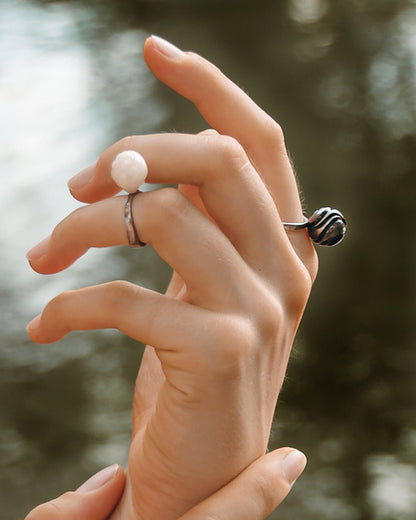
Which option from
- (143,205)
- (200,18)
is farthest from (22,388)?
(200,18)

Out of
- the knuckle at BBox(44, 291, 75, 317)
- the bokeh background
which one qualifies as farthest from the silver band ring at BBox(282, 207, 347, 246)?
the bokeh background

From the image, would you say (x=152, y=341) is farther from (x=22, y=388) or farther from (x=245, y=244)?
(x=22, y=388)

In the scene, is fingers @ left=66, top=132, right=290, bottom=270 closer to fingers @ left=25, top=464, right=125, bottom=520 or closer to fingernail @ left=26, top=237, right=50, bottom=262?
fingernail @ left=26, top=237, right=50, bottom=262

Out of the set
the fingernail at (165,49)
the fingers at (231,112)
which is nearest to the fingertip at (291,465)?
the fingers at (231,112)

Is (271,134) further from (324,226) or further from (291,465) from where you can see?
(291,465)

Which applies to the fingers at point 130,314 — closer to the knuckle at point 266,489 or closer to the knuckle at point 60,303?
the knuckle at point 60,303

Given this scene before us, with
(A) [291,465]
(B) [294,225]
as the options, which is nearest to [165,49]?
(B) [294,225]
